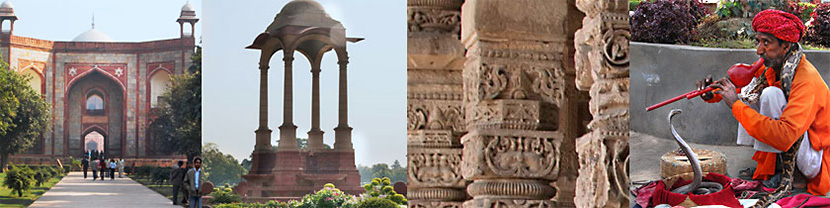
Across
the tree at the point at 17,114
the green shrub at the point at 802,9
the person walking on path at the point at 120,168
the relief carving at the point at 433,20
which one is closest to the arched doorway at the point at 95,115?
the person walking on path at the point at 120,168

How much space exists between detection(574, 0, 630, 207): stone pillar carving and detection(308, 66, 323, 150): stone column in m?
2.60

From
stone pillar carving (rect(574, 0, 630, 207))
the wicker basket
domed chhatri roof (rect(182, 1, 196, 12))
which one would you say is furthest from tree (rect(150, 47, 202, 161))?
stone pillar carving (rect(574, 0, 630, 207))

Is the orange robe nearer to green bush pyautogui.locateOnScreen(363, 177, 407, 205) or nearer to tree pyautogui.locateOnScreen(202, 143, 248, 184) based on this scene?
green bush pyautogui.locateOnScreen(363, 177, 407, 205)

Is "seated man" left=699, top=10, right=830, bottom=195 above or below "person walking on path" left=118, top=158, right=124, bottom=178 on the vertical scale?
above

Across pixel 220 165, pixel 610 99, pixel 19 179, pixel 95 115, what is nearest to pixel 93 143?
pixel 95 115

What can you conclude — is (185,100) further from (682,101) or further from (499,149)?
(499,149)

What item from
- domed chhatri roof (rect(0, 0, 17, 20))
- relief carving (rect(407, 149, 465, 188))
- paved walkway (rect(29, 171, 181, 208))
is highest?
domed chhatri roof (rect(0, 0, 17, 20))

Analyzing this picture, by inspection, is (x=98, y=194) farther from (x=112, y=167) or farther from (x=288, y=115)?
(x=288, y=115)

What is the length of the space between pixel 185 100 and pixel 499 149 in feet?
39.5

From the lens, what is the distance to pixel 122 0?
1352 cm

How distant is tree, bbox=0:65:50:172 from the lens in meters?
12.7

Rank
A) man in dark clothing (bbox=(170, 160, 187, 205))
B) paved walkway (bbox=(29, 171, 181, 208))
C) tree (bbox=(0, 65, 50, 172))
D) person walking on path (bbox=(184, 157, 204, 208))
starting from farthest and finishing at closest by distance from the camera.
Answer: paved walkway (bbox=(29, 171, 181, 208)), tree (bbox=(0, 65, 50, 172)), man in dark clothing (bbox=(170, 160, 187, 205)), person walking on path (bbox=(184, 157, 204, 208))

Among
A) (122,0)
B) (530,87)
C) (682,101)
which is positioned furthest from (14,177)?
(530,87)

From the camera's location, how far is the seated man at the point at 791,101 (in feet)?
17.5
